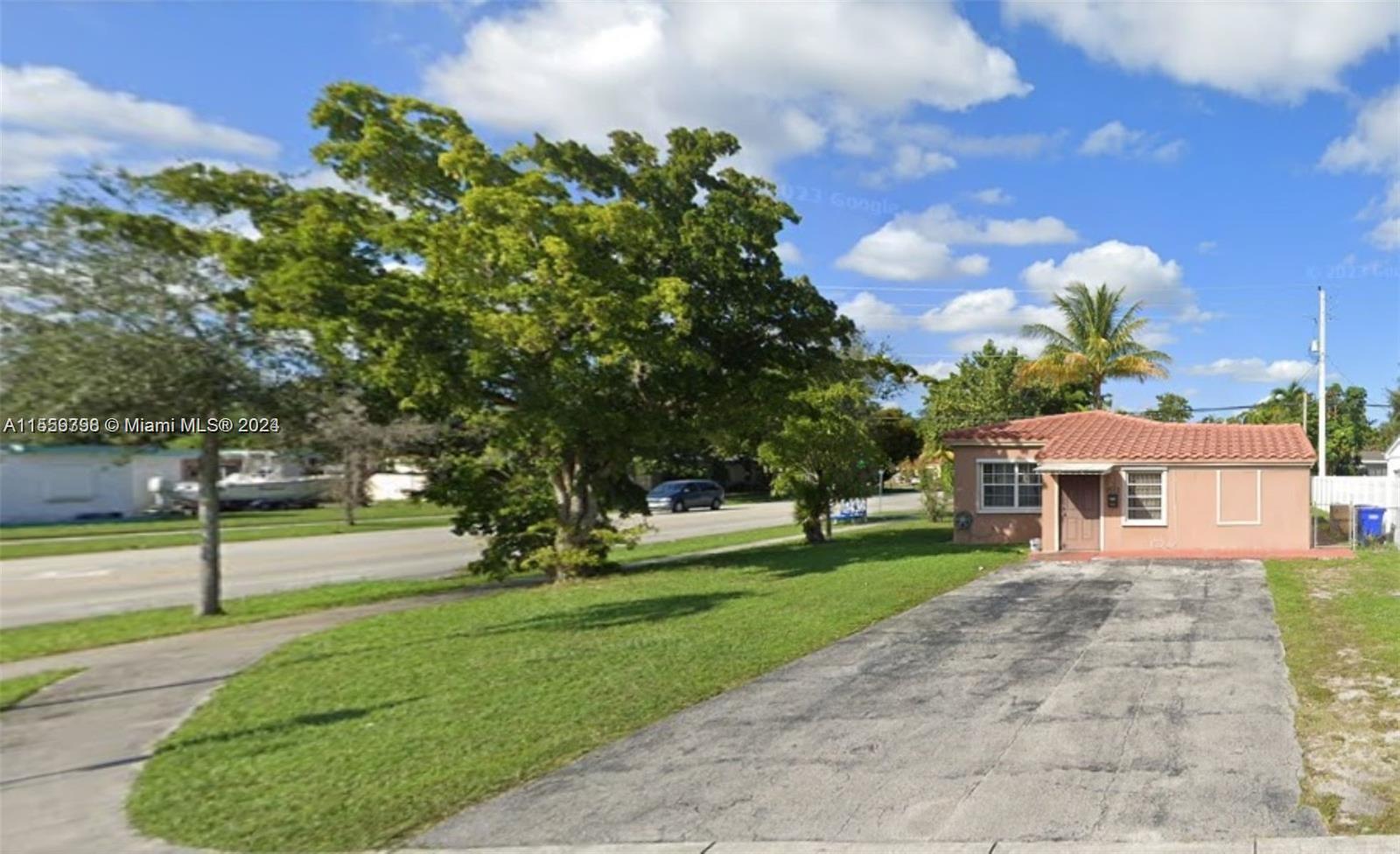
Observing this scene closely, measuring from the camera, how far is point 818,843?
4.80 m

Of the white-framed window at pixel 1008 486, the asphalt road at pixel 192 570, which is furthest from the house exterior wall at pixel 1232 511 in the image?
the asphalt road at pixel 192 570

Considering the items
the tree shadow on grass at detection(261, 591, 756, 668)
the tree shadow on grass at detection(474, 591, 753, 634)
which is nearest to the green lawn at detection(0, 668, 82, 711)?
the tree shadow on grass at detection(261, 591, 756, 668)

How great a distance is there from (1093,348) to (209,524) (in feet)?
102

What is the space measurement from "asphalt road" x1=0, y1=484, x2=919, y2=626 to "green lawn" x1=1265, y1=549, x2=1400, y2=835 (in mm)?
12210

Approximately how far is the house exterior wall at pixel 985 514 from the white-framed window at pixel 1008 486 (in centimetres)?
10

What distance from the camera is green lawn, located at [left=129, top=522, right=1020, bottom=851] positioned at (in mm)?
5516

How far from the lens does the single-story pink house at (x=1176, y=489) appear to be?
20625 mm

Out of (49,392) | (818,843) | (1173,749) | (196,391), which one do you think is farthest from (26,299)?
(1173,749)

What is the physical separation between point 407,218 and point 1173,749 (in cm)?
1373

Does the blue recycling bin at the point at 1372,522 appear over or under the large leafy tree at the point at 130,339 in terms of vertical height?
under

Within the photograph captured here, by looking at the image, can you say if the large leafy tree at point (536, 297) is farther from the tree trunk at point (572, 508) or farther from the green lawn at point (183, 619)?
the green lawn at point (183, 619)

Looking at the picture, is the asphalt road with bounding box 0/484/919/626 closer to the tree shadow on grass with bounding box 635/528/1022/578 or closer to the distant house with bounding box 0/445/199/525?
the tree shadow on grass with bounding box 635/528/1022/578

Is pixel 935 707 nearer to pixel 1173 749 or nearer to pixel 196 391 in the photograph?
pixel 1173 749

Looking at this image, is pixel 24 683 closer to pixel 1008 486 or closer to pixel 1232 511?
pixel 1008 486
